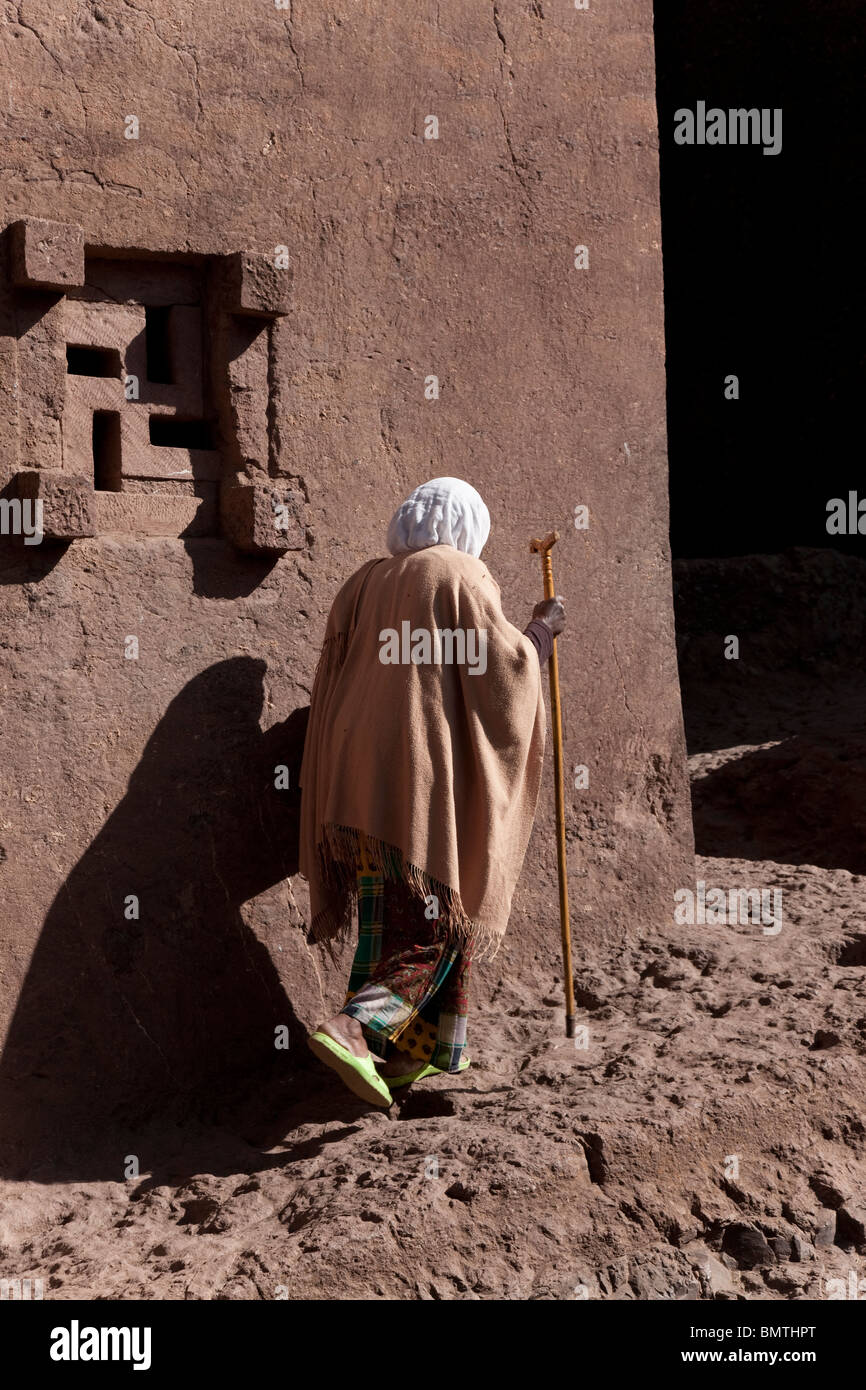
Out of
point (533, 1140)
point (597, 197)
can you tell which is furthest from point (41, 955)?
point (597, 197)

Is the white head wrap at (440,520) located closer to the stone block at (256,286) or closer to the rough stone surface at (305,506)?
the rough stone surface at (305,506)

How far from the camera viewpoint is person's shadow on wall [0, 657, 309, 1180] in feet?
13.3

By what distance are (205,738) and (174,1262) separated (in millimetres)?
1432

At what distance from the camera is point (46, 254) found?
13.1 feet

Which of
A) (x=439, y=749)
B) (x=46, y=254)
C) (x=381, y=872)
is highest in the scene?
(x=46, y=254)

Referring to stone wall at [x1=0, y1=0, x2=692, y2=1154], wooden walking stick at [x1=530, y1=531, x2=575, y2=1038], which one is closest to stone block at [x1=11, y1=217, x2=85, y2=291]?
stone wall at [x1=0, y1=0, x2=692, y2=1154]

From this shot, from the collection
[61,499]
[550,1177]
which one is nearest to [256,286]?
[61,499]

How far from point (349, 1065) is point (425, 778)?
720 millimetres

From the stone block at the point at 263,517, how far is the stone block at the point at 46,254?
0.71m

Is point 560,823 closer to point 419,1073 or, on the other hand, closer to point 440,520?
point 419,1073

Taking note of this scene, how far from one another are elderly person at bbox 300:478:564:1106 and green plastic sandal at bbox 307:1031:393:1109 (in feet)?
0.20

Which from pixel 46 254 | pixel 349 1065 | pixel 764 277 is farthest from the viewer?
pixel 764 277

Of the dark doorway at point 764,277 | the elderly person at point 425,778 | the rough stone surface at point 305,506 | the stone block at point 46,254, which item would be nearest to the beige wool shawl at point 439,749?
the elderly person at point 425,778

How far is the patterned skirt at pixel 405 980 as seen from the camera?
3.81 metres
